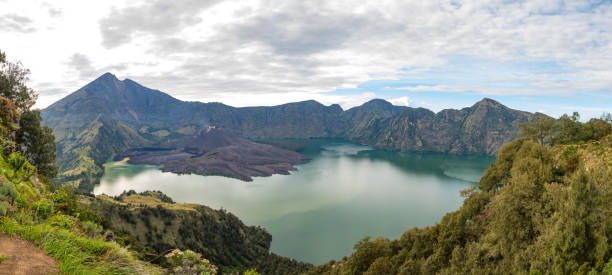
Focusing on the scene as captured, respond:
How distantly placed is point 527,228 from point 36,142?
Answer: 42.7 metres

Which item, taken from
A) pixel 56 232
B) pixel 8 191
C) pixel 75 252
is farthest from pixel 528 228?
pixel 8 191

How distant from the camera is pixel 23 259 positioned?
15.6ft

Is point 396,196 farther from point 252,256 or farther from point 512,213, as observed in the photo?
point 512,213

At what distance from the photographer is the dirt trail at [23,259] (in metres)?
4.51

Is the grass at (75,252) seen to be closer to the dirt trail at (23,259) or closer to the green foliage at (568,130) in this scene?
the dirt trail at (23,259)

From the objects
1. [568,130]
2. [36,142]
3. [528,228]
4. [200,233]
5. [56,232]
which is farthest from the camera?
[200,233]

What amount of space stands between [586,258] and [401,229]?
206 feet

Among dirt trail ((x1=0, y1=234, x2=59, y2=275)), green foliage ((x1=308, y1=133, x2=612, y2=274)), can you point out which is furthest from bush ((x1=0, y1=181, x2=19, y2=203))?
green foliage ((x1=308, y1=133, x2=612, y2=274))

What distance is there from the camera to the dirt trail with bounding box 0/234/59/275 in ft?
14.8

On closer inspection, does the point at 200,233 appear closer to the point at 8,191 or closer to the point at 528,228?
the point at 8,191

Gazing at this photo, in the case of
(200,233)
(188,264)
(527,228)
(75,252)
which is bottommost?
(200,233)

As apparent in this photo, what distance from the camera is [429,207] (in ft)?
291

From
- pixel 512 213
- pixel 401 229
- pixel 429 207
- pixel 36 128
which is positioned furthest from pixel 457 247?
pixel 429 207

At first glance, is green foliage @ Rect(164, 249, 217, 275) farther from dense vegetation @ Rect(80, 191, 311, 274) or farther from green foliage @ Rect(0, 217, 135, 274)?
dense vegetation @ Rect(80, 191, 311, 274)
